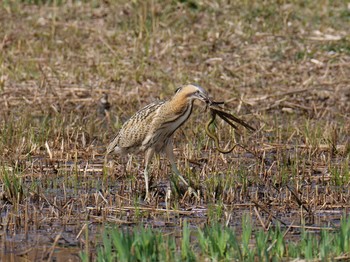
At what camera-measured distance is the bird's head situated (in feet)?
27.1

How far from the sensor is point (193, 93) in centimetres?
838

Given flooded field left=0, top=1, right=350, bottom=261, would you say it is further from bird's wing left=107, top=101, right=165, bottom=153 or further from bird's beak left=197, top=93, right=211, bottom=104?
bird's beak left=197, top=93, right=211, bottom=104

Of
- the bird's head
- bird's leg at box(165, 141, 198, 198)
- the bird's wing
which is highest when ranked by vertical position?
the bird's head

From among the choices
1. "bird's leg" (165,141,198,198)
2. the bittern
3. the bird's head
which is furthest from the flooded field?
the bird's head

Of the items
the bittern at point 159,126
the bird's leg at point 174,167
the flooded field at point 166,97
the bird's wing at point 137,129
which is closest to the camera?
the flooded field at point 166,97

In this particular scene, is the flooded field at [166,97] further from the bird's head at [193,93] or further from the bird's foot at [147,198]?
the bird's head at [193,93]

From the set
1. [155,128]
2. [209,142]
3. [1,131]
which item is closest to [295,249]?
[155,128]

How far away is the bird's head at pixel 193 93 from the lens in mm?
8266

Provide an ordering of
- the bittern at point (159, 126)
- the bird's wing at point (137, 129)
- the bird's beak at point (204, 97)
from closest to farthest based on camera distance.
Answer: the bird's beak at point (204, 97)
the bittern at point (159, 126)
the bird's wing at point (137, 129)

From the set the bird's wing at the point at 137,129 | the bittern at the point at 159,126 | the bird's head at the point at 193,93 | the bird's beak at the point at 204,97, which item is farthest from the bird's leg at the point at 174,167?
the bird's beak at the point at 204,97

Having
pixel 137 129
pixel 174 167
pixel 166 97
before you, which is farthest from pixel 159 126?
pixel 166 97

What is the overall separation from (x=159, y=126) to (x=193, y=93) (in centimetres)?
51

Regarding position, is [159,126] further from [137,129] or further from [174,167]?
[174,167]

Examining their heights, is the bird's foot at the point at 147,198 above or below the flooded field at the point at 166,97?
below
